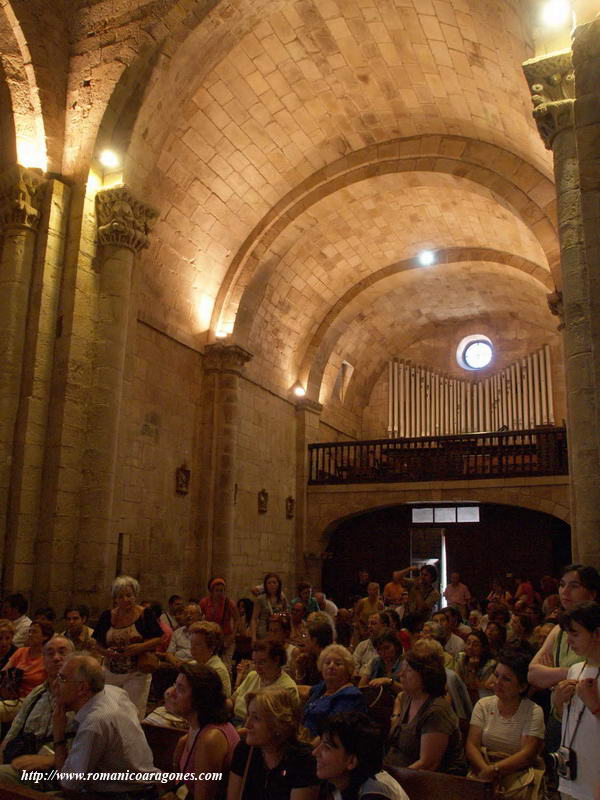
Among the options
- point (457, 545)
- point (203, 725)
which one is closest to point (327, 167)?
point (457, 545)

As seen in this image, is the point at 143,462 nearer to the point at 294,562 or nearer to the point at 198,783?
the point at 294,562

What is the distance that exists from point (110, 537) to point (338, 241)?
9.86 metres

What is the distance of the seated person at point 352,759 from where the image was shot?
2.68 meters

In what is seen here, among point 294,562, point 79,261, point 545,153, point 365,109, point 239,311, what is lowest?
point 294,562

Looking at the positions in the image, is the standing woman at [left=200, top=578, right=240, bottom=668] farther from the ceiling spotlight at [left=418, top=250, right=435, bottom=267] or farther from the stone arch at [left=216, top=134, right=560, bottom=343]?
the ceiling spotlight at [left=418, top=250, right=435, bottom=267]

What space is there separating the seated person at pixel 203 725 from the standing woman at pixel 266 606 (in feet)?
17.1

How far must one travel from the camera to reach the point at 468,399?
2158 cm

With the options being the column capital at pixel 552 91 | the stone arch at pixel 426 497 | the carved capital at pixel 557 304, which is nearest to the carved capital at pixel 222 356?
the stone arch at pixel 426 497

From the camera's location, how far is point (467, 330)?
22188mm

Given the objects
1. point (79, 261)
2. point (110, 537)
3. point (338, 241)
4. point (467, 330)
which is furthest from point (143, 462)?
point (467, 330)

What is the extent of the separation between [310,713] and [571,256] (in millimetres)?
4852

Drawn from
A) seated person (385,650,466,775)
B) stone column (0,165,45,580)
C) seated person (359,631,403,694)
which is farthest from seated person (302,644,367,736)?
stone column (0,165,45,580)

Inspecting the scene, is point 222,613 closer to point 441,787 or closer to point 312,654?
point 312,654

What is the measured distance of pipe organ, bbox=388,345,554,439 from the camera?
2039 cm
